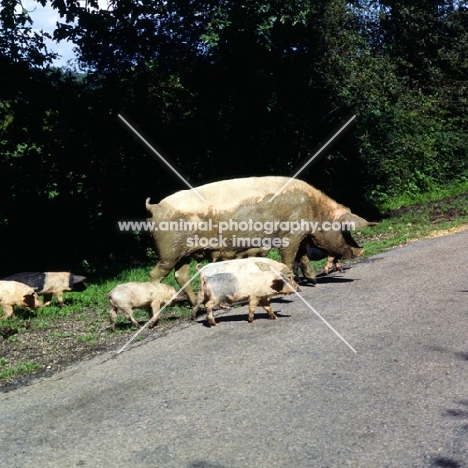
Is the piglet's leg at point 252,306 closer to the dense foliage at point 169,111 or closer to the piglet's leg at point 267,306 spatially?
the piglet's leg at point 267,306

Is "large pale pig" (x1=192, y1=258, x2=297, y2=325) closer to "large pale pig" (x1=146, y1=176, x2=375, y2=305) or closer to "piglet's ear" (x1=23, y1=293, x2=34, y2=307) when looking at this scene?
"large pale pig" (x1=146, y1=176, x2=375, y2=305)

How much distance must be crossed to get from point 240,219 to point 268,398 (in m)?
4.34

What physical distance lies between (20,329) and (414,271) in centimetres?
604

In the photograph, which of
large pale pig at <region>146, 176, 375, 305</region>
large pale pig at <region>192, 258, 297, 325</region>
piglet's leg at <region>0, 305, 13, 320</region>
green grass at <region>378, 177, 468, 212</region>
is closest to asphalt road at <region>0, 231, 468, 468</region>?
large pale pig at <region>192, 258, 297, 325</region>

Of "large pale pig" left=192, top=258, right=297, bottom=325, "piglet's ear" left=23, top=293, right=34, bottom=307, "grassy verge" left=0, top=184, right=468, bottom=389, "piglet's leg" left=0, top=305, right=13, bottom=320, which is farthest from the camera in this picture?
"piglet's ear" left=23, top=293, right=34, bottom=307

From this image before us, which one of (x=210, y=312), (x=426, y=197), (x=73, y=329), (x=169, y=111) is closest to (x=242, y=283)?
(x=210, y=312)

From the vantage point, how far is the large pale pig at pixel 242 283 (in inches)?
323

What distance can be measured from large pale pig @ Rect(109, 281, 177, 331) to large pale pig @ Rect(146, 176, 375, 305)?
1.04 metres

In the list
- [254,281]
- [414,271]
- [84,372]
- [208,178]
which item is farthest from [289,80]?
[84,372]

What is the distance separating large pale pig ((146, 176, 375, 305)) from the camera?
9695 mm

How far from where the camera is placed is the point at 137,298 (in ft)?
27.8

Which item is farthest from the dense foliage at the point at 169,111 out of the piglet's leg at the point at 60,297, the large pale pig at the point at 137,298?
the large pale pig at the point at 137,298

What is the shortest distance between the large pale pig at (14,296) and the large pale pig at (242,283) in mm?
2927

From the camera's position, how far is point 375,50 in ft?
76.3
